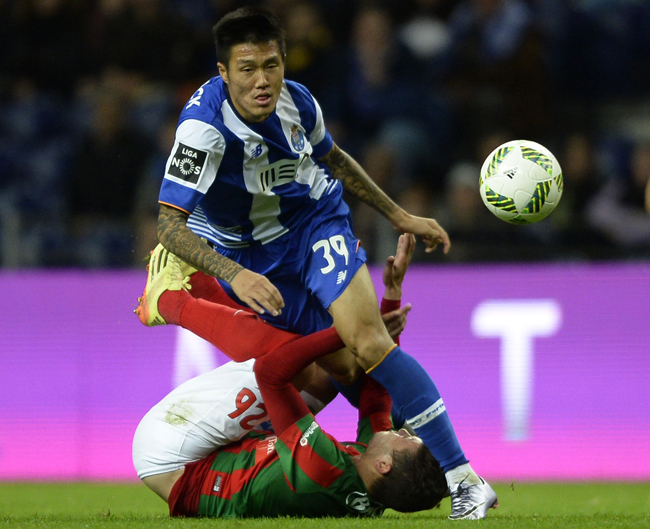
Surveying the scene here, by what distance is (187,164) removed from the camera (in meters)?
3.76

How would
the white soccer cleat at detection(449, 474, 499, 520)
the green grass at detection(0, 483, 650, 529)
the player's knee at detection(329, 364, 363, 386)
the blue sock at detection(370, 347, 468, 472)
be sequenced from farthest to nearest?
the player's knee at detection(329, 364, 363, 386) → the blue sock at detection(370, 347, 468, 472) → the white soccer cleat at detection(449, 474, 499, 520) → the green grass at detection(0, 483, 650, 529)

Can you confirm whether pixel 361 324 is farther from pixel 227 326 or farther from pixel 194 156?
pixel 194 156

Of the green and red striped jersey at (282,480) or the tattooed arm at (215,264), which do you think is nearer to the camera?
the tattooed arm at (215,264)

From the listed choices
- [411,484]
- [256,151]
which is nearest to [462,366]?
[411,484]

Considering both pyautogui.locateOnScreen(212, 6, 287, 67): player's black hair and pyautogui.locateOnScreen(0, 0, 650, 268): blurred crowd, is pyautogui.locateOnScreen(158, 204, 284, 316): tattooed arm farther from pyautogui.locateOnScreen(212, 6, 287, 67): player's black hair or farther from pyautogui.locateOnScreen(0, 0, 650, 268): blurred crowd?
pyautogui.locateOnScreen(0, 0, 650, 268): blurred crowd

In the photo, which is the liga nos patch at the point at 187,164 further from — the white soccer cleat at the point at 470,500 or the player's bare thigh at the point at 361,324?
the white soccer cleat at the point at 470,500

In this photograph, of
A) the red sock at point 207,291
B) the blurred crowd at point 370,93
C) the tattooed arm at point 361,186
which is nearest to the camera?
the tattooed arm at point 361,186

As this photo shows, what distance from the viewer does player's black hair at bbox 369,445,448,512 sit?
3.62m

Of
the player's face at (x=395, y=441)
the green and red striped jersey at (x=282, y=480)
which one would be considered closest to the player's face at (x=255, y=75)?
the green and red striped jersey at (x=282, y=480)

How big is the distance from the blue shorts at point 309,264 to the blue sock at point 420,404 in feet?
1.30

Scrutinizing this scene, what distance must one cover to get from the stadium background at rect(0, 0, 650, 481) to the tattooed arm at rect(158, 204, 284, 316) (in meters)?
2.48

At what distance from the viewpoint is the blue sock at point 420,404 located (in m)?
3.67

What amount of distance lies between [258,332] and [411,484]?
0.88 metres

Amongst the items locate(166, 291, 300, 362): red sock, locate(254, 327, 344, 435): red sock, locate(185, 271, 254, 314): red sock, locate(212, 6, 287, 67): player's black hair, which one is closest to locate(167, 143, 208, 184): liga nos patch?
locate(212, 6, 287, 67): player's black hair
